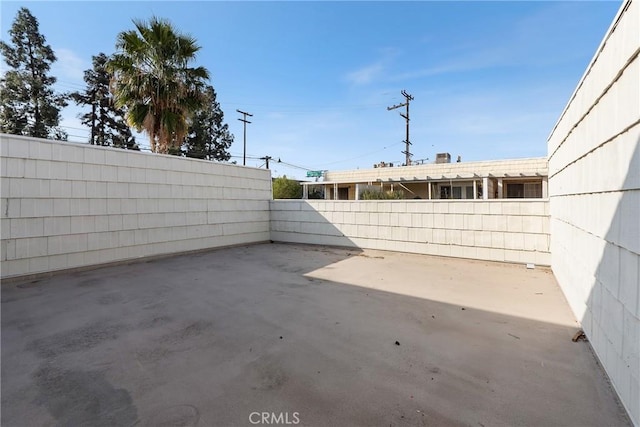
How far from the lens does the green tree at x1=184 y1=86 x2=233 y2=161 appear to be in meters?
20.7

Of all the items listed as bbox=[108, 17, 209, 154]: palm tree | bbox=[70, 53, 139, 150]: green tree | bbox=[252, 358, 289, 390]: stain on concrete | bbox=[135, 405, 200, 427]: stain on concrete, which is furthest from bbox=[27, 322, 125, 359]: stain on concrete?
bbox=[70, 53, 139, 150]: green tree

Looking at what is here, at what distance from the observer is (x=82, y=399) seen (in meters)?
1.86

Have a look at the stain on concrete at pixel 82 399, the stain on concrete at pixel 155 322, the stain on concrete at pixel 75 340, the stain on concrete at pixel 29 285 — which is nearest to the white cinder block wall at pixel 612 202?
the stain on concrete at pixel 82 399

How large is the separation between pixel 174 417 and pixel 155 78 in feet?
29.2

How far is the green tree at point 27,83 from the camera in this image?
45.2 feet

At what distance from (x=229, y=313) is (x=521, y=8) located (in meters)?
7.73

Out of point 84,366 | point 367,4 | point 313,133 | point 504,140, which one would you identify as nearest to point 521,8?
point 367,4

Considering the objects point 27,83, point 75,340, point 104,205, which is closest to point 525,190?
point 104,205

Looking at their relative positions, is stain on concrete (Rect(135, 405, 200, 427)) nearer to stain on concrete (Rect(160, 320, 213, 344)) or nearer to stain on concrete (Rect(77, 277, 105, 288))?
stain on concrete (Rect(160, 320, 213, 344))

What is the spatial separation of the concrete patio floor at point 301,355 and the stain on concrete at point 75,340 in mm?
19

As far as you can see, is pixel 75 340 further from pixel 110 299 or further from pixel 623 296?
pixel 623 296

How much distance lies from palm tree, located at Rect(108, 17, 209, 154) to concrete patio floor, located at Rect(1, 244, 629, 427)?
522 centimetres

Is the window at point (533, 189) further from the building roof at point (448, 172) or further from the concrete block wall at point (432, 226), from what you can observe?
the concrete block wall at point (432, 226)

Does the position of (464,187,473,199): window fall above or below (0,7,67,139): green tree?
below
